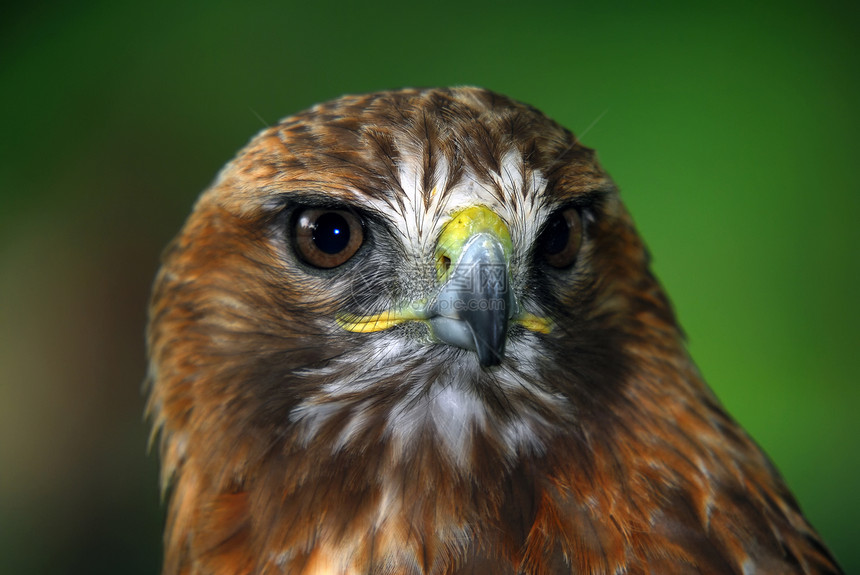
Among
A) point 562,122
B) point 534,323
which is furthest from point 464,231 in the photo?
point 562,122

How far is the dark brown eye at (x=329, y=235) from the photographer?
121 centimetres

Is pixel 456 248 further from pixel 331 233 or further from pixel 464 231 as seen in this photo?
pixel 331 233

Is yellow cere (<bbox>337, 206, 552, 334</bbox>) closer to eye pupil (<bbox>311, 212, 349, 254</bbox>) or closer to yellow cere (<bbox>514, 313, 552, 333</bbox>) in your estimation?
yellow cere (<bbox>514, 313, 552, 333</bbox>)

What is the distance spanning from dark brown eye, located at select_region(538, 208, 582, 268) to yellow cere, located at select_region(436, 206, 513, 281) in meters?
0.13

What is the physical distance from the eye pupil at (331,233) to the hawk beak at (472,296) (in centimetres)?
13

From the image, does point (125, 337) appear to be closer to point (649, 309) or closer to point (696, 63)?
point (649, 309)

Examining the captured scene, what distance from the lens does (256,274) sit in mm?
1305

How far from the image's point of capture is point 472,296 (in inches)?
41.1

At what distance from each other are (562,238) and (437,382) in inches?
12.4

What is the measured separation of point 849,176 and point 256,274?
2657 mm

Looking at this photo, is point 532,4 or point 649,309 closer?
point 649,309

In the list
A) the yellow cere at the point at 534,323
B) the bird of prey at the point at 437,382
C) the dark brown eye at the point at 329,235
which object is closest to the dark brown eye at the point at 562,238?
the bird of prey at the point at 437,382

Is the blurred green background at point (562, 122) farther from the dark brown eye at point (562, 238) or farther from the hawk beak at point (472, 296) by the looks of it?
the hawk beak at point (472, 296)

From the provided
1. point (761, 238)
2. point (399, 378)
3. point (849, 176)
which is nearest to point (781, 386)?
point (761, 238)
